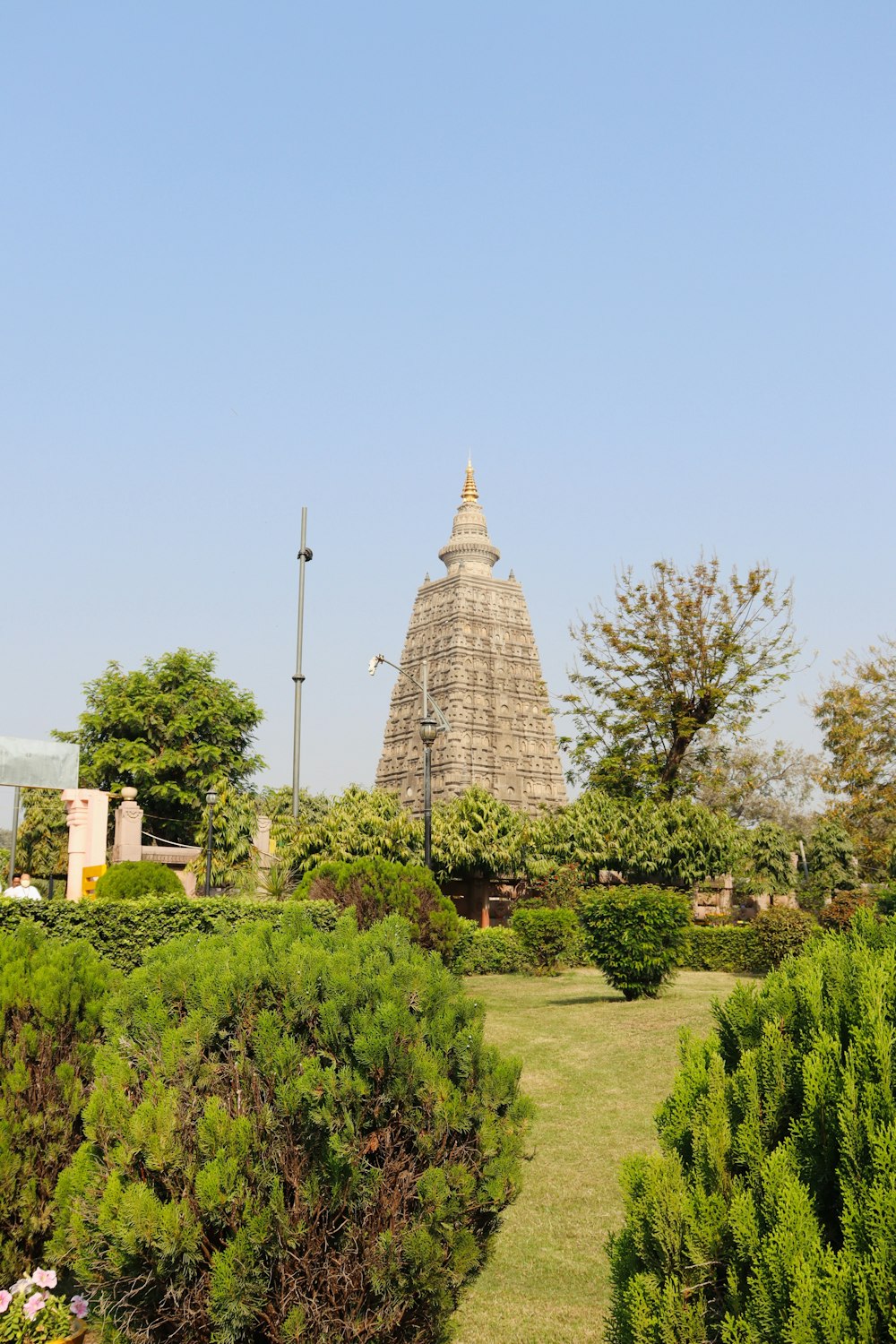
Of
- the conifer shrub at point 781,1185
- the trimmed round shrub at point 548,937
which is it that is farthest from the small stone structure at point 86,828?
the conifer shrub at point 781,1185

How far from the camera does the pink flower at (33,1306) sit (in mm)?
5195

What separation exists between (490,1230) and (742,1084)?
2444 millimetres

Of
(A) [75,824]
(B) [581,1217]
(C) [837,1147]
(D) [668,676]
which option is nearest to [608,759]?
(D) [668,676]

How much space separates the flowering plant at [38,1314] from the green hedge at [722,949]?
825 inches

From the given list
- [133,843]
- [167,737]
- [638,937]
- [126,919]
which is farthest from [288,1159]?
[167,737]

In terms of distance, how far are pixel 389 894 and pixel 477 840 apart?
1675 cm

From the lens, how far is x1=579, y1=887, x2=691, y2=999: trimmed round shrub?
1802cm

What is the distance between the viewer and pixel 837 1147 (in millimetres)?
2619

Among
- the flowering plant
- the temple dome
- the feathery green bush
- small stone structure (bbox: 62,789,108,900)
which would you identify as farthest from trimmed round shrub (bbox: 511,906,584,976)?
the temple dome

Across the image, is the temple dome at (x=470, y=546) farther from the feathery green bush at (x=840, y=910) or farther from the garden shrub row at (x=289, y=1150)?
the garden shrub row at (x=289, y=1150)

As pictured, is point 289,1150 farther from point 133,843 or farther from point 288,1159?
point 133,843

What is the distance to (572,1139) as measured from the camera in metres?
10.1

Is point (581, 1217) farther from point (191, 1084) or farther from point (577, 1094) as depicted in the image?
point (191, 1084)

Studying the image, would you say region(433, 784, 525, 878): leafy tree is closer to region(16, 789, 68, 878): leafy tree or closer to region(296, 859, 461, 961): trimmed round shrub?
region(296, 859, 461, 961): trimmed round shrub
